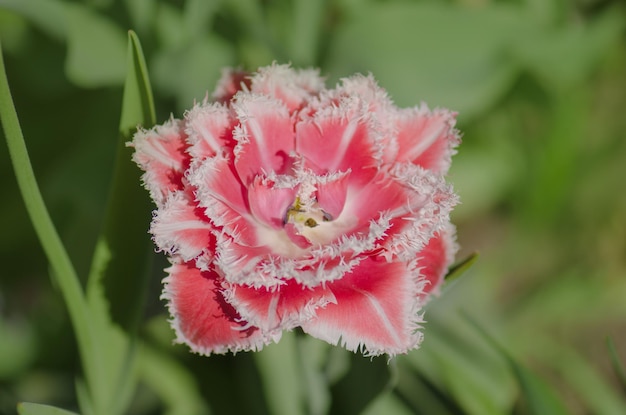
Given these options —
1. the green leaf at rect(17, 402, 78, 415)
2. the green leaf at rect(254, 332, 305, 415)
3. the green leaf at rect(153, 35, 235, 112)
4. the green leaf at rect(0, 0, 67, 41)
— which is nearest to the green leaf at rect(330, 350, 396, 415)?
the green leaf at rect(254, 332, 305, 415)

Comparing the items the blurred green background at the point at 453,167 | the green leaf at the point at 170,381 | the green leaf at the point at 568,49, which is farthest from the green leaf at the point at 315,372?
the green leaf at the point at 568,49

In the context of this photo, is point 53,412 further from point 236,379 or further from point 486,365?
point 486,365

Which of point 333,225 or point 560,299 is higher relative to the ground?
point 333,225

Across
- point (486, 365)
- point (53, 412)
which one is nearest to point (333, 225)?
point (53, 412)

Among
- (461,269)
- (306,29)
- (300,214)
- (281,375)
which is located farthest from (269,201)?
(306,29)

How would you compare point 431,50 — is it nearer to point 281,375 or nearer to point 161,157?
point 281,375

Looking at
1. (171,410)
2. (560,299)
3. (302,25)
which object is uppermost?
(302,25)

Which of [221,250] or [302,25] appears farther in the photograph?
[302,25]

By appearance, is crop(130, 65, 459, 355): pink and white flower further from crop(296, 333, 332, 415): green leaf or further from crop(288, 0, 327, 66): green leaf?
crop(288, 0, 327, 66): green leaf
